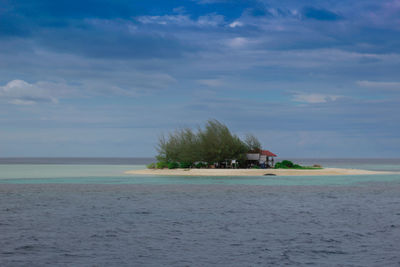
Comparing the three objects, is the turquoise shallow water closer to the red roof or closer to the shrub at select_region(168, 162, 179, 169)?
the shrub at select_region(168, 162, 179, 169)

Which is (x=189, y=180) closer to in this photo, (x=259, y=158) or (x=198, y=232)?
(x=259, y=158)

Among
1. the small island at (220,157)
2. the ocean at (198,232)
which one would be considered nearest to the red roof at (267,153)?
the small island at (220,157)

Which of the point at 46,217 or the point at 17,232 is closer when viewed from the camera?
the point at 17,232

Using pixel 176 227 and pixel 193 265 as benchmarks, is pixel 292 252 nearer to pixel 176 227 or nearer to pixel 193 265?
pixel 193 265

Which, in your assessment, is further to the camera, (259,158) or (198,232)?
(259,158)

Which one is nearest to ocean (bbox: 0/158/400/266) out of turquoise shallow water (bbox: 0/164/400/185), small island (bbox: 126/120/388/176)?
turquoise shallow water (bbox: 0/164/400/185)

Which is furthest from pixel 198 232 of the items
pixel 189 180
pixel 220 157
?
pixel 220 157

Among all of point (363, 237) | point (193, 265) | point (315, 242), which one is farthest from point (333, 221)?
point (193, 265)

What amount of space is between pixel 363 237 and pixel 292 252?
405cm

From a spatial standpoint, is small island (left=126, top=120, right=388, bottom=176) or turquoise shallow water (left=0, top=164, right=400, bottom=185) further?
small island (left=126, top=120, right=388, bottom=176)

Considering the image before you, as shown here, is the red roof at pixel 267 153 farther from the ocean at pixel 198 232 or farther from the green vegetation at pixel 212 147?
the ocean at pixel 198 232

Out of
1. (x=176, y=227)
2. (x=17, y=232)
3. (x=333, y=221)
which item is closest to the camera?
(x=17, y=232)

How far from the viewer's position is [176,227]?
19938 millimetres

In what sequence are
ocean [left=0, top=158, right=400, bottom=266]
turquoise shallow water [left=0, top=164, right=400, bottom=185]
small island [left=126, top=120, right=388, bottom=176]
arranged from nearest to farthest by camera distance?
ocean [left=0, top=158, right=400, bottom=266] < turquoise shallow water [left=0, top=164, right=400, bottom=185] < small island [left=126, top=120, right=388, bottom=176]
